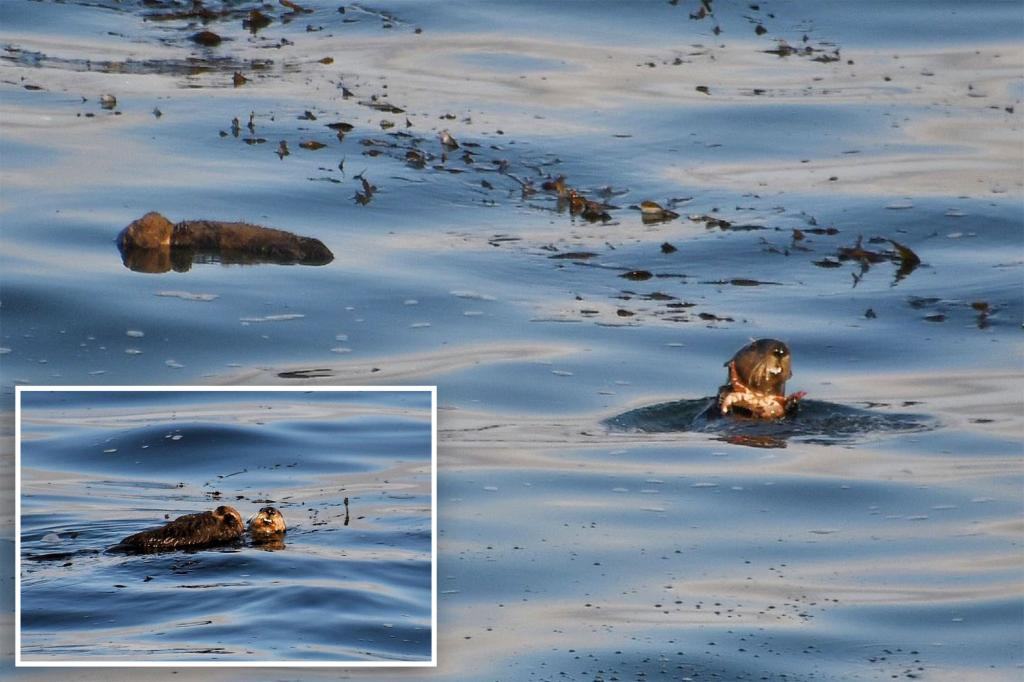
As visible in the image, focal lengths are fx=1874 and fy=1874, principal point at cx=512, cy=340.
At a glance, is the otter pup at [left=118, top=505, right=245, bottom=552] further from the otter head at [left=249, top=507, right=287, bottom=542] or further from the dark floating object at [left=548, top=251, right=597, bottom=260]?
the dark floating object at [left=548, top=251, right=597, bottom=260]

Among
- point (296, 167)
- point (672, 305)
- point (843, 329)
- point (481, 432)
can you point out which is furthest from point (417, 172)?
point (481, 432)

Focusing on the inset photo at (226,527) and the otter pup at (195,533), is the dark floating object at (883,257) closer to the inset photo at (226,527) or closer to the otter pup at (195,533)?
the inset photo at (226,527)

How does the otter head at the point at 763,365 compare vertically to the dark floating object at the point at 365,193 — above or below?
below

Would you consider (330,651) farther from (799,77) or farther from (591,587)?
(799,77)

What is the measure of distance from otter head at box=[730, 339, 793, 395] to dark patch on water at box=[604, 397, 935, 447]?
0.20 meters

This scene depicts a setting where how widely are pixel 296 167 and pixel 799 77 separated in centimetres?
618

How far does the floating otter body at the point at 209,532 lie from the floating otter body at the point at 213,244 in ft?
15.7

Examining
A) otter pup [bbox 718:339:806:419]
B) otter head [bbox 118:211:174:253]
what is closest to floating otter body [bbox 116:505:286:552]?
otter pup [bbox 718:339:806:419]

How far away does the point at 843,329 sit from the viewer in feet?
39.0

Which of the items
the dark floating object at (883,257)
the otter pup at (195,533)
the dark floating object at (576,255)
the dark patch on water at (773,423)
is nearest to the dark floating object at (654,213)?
the dark floating object at (576,255)

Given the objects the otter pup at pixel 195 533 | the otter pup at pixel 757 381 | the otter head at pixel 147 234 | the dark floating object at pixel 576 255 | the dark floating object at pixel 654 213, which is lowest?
the otter pup at pixel 195 533

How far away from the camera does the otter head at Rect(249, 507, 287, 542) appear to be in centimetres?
778

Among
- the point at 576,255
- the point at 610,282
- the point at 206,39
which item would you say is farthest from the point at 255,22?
the point at 610,282

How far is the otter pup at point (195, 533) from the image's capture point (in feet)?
25.4
